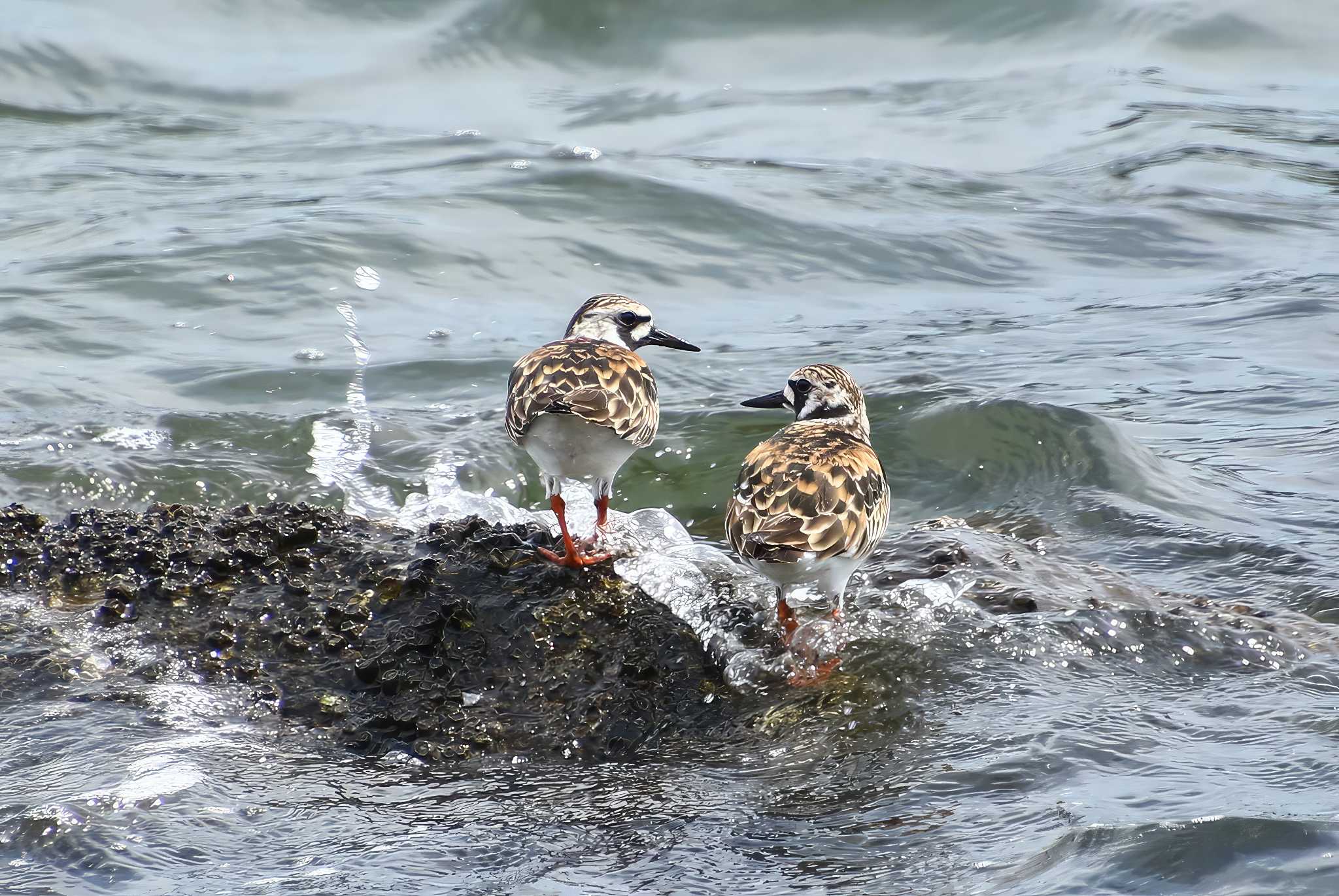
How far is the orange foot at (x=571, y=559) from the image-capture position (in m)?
4.90

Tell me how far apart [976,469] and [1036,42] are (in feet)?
41.1

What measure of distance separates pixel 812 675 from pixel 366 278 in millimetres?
7844

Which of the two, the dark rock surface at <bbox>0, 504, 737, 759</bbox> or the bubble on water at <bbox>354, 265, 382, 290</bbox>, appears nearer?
the dark rock surface at <bbox>0, 504, 737, 759</bbox>

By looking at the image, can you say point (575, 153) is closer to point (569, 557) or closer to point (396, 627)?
point (569, 557)

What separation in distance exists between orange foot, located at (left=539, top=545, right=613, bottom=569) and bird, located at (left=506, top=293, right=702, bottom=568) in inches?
6.3

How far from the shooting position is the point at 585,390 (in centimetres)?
552

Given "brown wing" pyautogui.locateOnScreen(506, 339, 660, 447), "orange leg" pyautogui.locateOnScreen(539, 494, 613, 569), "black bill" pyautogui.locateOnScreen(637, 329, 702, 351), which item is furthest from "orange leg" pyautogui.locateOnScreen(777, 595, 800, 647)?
"black bill" pyautogui.locateOnScreen(637, 329, 702, 351)

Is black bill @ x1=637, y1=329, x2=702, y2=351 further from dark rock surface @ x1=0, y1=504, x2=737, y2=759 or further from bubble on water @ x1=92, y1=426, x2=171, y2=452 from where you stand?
bubble on water @ x1=92, y1=426, x2=171, y2=452

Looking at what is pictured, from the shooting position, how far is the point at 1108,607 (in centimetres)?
539

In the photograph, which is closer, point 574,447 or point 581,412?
point 581,412

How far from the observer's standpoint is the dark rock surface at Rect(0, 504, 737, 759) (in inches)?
171

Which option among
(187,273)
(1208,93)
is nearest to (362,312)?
(187,273)

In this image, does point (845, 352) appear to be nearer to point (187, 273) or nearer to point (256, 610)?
point (187, 273)

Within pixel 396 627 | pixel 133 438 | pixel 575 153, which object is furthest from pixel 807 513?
pixel 575 153
